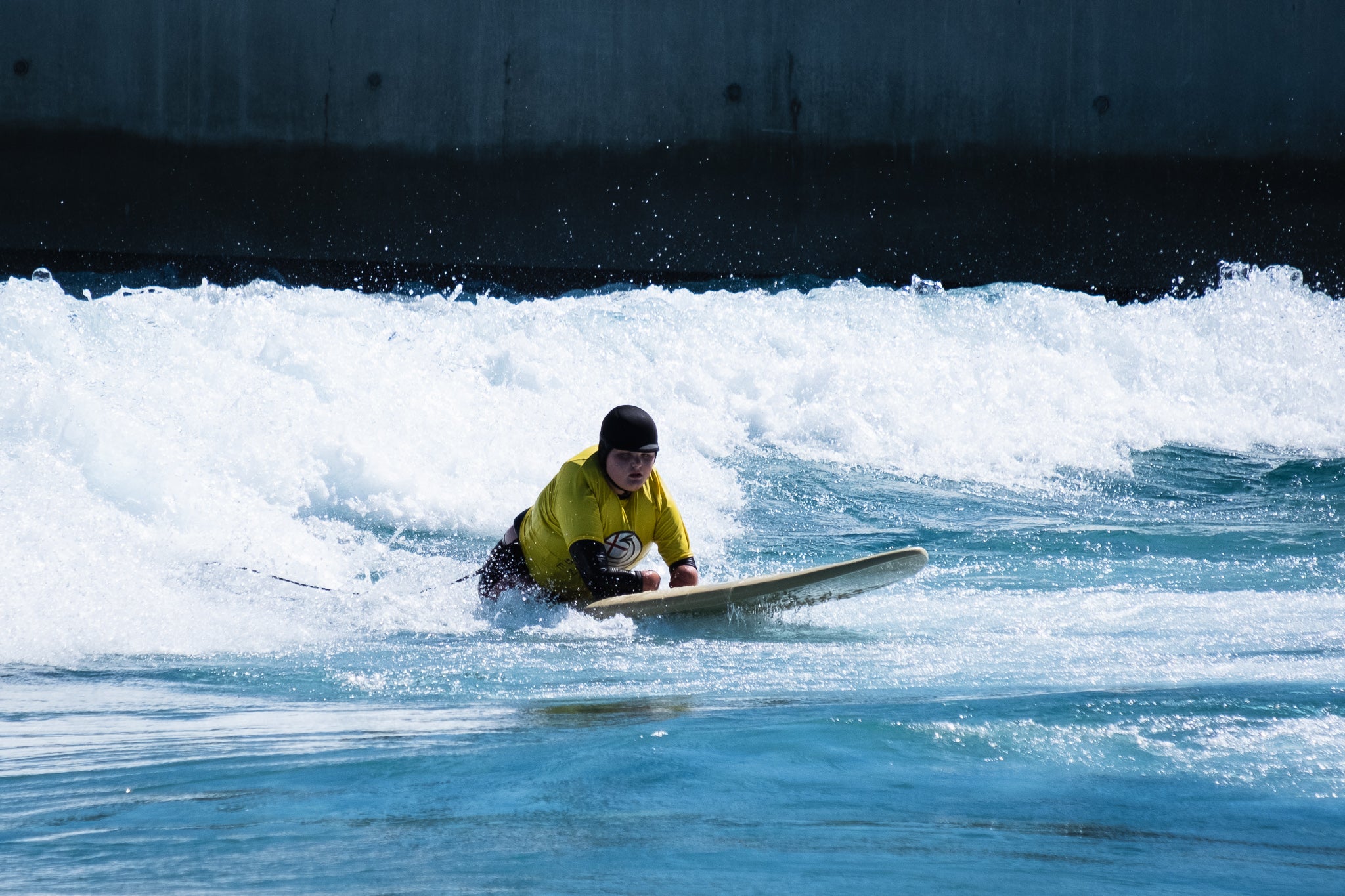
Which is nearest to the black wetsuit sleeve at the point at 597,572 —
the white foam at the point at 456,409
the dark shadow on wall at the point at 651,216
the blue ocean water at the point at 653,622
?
the blue ocean water at the point at 653,622

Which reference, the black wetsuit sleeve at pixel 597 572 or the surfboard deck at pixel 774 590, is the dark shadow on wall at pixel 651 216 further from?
the black wetsuit sleeve at pixel 597 572

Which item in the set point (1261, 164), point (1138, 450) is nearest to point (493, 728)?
point (1138, 450)

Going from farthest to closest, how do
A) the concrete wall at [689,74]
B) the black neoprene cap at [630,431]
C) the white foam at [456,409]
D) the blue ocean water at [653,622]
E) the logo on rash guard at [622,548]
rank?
the concrete wall at [689,74], the white foam at [456,409], the logo on rash guard at [622,548], the black neoprene cap at [630,431], the blue ocean water at [653,622]

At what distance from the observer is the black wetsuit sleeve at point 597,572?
5.05 meters

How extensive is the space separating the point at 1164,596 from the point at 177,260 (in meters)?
15.9

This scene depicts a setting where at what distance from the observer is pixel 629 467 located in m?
5.00

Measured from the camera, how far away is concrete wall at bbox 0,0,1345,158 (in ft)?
60.2

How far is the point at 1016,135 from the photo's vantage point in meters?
19.3

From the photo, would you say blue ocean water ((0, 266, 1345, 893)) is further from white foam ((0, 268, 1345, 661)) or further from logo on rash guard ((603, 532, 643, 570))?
logo on rash guard ((603, 532, 643, 570))

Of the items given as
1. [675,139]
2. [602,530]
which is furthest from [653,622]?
[675,139]

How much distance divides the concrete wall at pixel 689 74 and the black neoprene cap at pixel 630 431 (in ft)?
47.7

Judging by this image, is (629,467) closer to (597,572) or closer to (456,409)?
(597,572)

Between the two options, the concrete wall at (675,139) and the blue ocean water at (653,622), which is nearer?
the blue ocean water at (653,622)

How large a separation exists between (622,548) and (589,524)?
27cm
